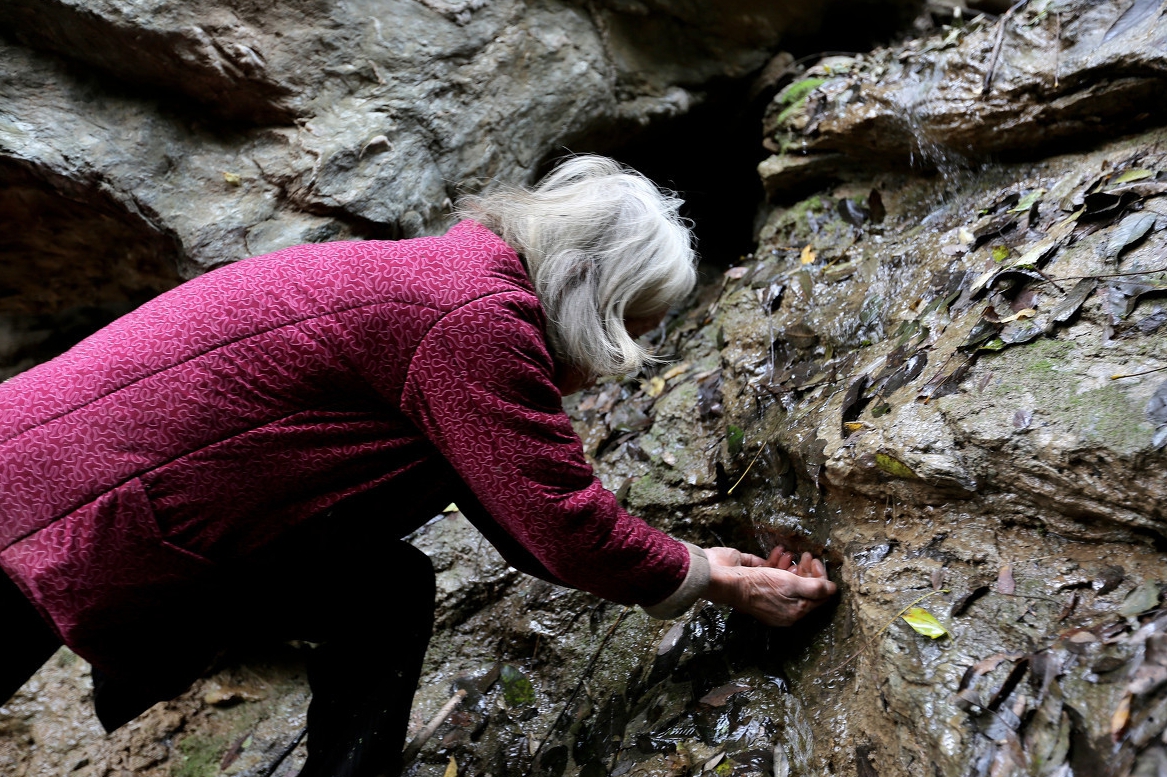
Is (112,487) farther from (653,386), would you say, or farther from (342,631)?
(653,386)

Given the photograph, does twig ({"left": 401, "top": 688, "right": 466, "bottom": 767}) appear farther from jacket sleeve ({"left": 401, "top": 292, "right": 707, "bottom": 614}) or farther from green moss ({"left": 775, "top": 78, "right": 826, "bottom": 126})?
green moss ({"left": 775, "top": 78, "right": 826, "bottom": 126})

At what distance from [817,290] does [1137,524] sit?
180cm

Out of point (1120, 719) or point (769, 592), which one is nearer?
point (1120, 719)

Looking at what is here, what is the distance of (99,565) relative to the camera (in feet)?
5.68

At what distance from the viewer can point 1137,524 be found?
1.78 metres

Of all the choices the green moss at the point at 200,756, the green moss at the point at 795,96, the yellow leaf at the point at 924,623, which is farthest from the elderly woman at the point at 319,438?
the green moss at the point at 795,96

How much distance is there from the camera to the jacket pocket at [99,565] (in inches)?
67.2

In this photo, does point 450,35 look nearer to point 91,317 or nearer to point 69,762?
point 91,317

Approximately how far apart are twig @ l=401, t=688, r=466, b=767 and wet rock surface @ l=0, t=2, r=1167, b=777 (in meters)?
0.04

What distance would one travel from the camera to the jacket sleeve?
1.81m

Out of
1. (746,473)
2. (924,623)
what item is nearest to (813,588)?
(924,623)

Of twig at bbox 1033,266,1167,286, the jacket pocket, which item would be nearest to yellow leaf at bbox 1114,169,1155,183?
twig at bbox 1033,266,1167,286

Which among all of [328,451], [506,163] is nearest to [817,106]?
[506,163]

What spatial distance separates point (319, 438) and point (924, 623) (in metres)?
1.51
